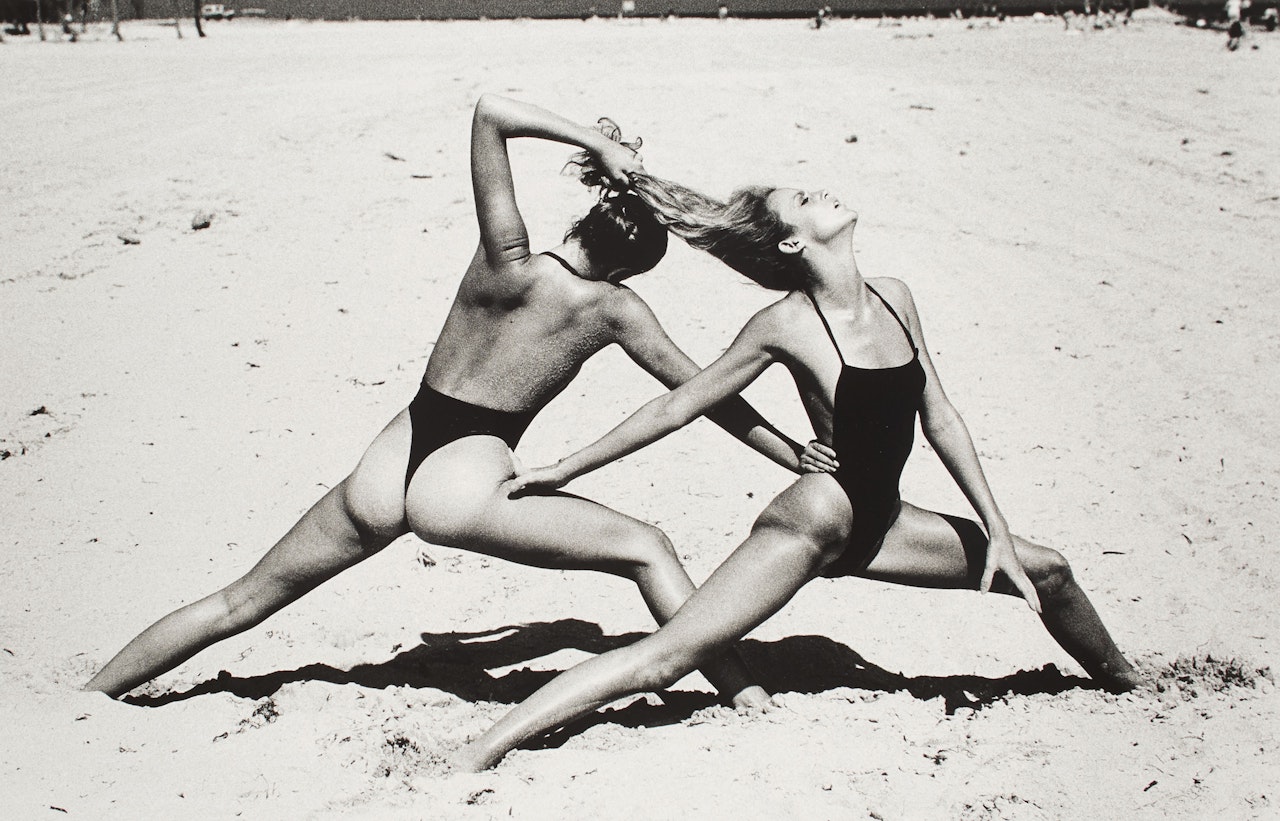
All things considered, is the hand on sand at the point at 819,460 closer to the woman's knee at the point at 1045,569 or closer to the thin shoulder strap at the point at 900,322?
the thin shoulder strap at the point at 900,322

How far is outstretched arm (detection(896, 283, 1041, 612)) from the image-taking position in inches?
126

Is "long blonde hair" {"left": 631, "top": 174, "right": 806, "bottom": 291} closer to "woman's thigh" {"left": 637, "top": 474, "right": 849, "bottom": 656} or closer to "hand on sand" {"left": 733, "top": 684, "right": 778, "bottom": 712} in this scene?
"woman's thigh" {"left": 637, "top": 474, "right": 849, "bottom": 656}

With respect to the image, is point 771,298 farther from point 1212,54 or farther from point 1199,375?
point 1212,54

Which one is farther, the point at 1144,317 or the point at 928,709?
the point at 1144,317

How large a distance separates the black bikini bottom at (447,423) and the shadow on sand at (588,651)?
0.98 meters

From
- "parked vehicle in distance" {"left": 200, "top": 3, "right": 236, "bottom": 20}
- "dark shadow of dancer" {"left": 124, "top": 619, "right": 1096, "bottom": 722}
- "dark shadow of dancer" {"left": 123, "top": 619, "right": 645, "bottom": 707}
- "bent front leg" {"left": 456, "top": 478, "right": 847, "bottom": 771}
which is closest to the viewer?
"bent front leg" {"left": 456, "top": 478, "right": 847, "bottom": 771}

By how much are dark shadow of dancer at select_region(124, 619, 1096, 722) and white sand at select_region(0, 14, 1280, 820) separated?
2 cm

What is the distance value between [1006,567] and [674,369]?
1.16 m

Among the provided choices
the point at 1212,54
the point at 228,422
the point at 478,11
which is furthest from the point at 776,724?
the point at 478,11

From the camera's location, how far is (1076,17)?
25172mm

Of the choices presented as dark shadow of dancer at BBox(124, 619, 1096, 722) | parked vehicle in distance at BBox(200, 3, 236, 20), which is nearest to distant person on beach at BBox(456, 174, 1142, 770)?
dark shadow of dancer at BBox(124, 619, 1096, 722)

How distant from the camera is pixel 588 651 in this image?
4.19 metres

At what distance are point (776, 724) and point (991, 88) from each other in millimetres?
10892

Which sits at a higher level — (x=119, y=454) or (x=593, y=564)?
(x=593, y=564)
